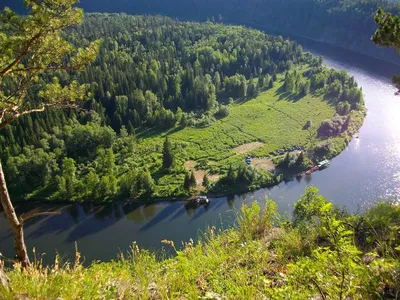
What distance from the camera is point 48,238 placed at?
45.1 meters

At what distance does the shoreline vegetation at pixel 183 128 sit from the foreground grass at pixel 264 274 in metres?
39.0

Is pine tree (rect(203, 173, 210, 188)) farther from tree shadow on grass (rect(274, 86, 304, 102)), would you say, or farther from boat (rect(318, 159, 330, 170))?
tree shadow on grass (rect(274, 86, 304, 102))

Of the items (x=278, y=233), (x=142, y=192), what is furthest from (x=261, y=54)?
(x=278, y=233)

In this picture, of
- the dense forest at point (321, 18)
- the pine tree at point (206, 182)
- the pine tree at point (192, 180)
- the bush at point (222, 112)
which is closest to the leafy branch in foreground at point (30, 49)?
the pine tree at point (192, 180)

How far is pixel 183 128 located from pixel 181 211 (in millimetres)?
27071

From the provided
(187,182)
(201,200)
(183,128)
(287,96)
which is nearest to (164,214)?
(201,200)

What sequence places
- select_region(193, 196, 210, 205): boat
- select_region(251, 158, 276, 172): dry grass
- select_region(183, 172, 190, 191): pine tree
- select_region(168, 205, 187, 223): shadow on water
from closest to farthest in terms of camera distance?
select_region(168, 205, 187, 223): shadow on water
select_region(193, 196, 210, 205): boat
select_region(183, 172, 190, 191): pine tree
select_region(251, 158, 276, 172): dry grass

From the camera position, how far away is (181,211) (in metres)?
49.5

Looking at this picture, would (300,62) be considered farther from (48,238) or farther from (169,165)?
(48,238)

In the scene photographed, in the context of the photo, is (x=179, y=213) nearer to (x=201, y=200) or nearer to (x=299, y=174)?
(x=201, y=200)

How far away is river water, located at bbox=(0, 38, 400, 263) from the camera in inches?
1735

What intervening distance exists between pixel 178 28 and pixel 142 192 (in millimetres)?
103317

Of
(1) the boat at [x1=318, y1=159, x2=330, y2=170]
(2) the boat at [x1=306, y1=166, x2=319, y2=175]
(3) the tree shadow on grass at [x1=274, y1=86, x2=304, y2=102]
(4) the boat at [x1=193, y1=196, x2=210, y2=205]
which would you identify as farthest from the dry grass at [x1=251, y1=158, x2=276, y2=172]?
(3) the tree shadow on grass at [x1=274, y1=86, x2=304, y2=102]

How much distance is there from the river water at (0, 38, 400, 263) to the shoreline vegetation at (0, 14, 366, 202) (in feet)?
→ 6.98
